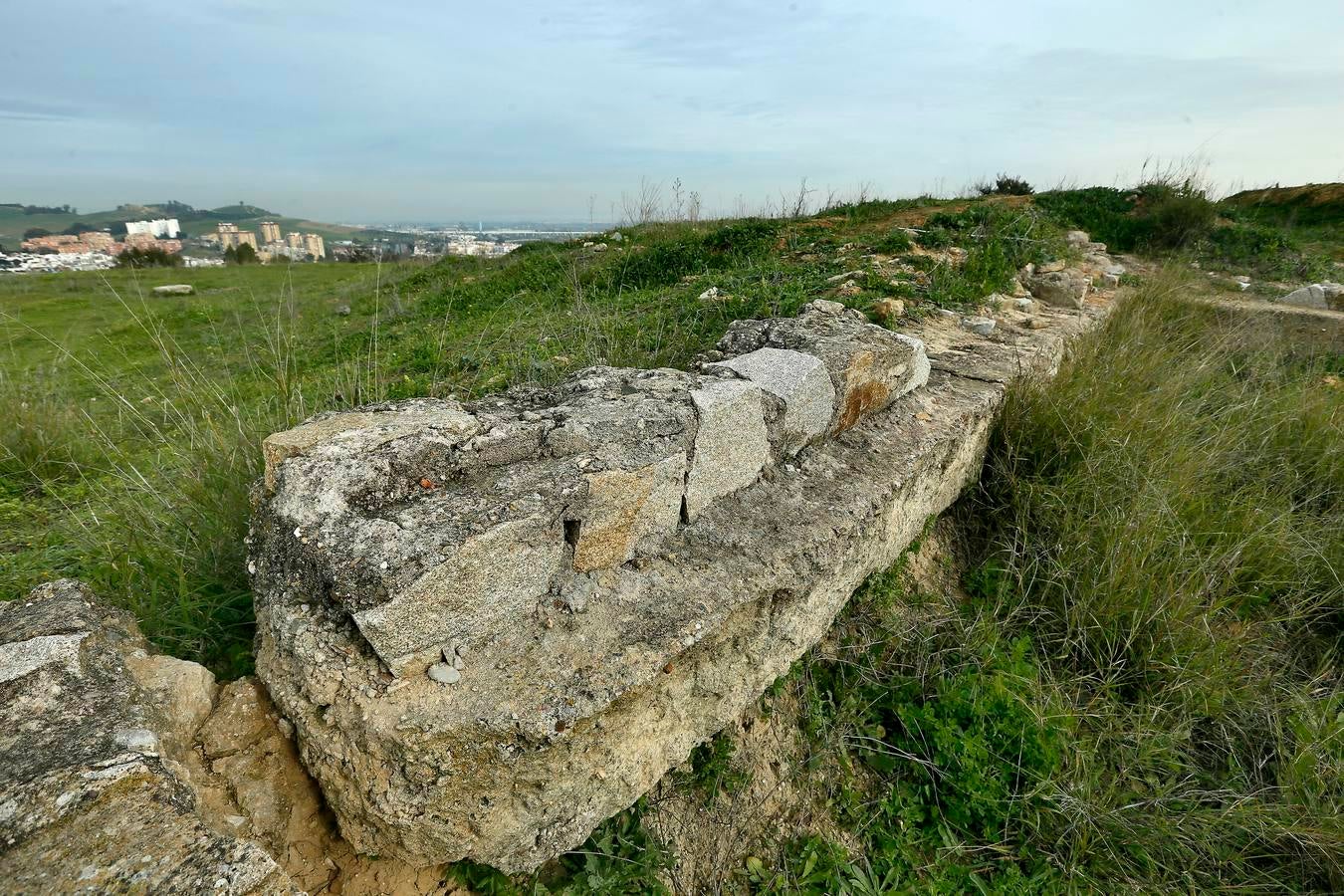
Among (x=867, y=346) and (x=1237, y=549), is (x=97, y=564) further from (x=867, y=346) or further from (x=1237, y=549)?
(x=1237, y=549)

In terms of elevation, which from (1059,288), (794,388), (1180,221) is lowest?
(794,388)

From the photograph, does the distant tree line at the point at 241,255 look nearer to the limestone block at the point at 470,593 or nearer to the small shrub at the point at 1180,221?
the small shrub at the point at 1180,221

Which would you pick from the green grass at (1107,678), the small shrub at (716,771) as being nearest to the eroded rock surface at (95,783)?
the small shrub at (716,771)

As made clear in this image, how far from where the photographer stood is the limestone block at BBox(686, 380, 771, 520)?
219 centimetres

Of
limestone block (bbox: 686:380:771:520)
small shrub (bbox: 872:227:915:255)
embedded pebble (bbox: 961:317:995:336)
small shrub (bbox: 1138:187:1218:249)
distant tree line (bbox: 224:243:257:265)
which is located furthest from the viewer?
distant tree line (bbox: 224:243:257:265)

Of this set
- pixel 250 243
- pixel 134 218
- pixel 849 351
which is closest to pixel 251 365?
pixel 849 351

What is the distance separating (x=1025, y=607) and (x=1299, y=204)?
1228cm

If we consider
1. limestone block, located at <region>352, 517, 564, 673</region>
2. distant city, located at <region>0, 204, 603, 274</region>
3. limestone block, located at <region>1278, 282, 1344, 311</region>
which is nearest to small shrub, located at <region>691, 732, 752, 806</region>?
limestone block, located at <region>352, 517, 564, 673</region>

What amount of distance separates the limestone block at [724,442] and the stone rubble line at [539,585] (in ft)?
0.04

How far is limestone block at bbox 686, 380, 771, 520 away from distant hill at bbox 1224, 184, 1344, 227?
12375 millimetres

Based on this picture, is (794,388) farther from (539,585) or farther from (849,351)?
(539,585)

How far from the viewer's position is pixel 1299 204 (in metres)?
10.6

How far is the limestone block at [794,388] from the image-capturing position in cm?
253

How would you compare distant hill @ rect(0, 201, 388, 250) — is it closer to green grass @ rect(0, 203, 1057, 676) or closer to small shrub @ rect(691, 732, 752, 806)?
green grass @ rect(0, 203, 1057, 676)
